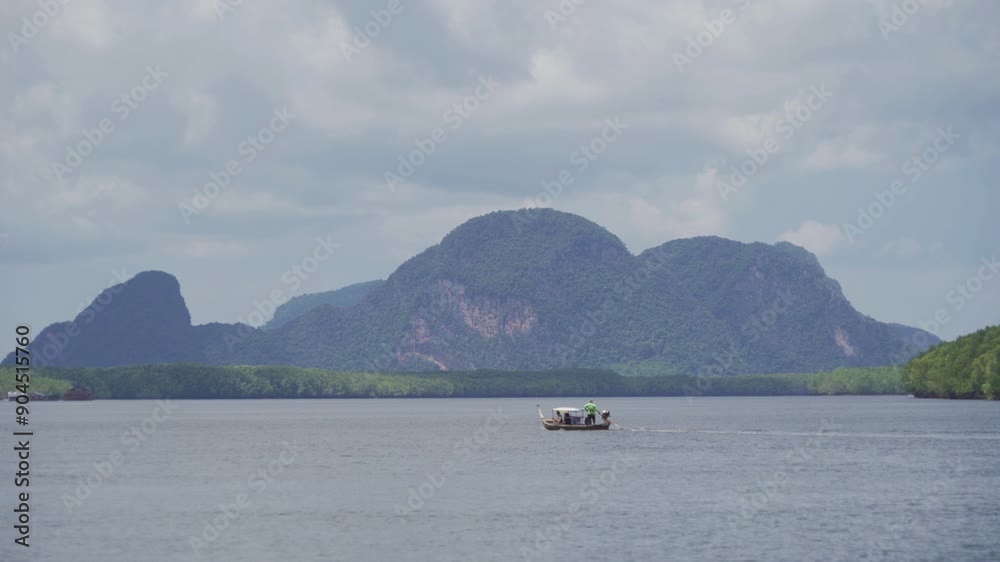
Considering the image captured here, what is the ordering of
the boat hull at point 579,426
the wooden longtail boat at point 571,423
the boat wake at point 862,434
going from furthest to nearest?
1. the wooden longtail boat at point 571,423
2. the boat hull at point 579,426
3. the boat wake at point 862,434

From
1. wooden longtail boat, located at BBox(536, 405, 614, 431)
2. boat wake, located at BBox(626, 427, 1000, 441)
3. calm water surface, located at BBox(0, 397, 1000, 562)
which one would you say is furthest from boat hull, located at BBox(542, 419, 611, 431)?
boat wake, located at BBox(626, 427, 1000, 441)

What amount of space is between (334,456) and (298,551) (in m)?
59.0

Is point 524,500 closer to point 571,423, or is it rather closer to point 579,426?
point 579,426

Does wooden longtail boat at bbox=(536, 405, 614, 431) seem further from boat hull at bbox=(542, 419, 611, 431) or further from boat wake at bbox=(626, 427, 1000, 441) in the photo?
boat wake at bbox=(626, 427, 1000, 441)

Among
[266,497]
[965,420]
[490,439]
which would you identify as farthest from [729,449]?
[965,420]

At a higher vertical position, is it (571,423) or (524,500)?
(571,423)

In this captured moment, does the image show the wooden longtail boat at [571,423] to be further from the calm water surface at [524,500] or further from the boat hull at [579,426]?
the calm water surface at [524,500]

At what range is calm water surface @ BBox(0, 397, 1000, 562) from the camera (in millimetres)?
58625

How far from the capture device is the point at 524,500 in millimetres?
77438

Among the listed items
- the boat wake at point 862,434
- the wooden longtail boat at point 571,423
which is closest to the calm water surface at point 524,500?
the boat wake at point 862,434

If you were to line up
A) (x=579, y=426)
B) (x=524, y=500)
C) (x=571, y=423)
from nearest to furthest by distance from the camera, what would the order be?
(x=524, y=500)
(x=579, y=426)
(x=571, y=423)

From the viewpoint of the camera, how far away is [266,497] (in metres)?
80.2

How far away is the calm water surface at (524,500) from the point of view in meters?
58.6

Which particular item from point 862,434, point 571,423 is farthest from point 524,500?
point 862,434
